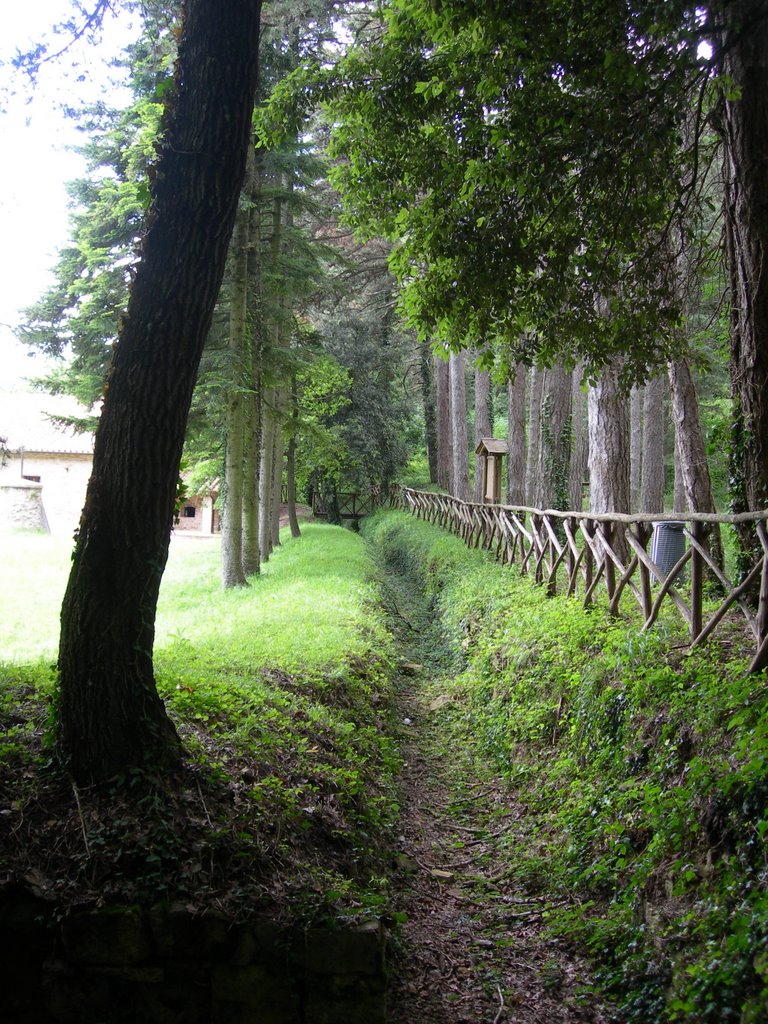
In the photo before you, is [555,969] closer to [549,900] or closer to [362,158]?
[549,900]

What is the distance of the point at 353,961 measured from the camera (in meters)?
3.70

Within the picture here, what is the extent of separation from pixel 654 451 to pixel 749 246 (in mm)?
13608

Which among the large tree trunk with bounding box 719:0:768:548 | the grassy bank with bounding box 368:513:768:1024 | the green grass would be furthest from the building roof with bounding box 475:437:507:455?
the large tree trunk with bounding box 719:0:768:548

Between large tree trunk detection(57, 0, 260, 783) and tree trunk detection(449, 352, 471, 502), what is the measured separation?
19.7 m

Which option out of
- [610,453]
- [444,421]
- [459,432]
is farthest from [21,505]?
[610,453]

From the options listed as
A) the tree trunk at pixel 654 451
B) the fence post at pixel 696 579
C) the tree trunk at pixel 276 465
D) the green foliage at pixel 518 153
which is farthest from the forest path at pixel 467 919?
the tree trunk at pixel 276 465

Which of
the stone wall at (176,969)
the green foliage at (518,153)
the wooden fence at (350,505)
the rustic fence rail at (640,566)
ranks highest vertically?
the green foliage at (518,153)

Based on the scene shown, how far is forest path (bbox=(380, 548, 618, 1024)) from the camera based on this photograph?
12.8 ft

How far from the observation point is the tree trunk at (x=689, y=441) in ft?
33.3

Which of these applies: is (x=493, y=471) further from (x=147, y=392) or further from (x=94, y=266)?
(x=147, y=392)

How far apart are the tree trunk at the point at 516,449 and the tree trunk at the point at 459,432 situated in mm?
2407

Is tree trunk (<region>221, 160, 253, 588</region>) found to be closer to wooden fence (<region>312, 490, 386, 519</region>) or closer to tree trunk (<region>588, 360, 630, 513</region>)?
tree trunk (<region>588, 360, 630, 513</region>)

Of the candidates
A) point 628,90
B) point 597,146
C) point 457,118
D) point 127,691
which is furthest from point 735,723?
point 457,118

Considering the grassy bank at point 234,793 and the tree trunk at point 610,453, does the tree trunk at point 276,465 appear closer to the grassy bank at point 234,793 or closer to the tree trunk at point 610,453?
the tree trunk at point 610,453
